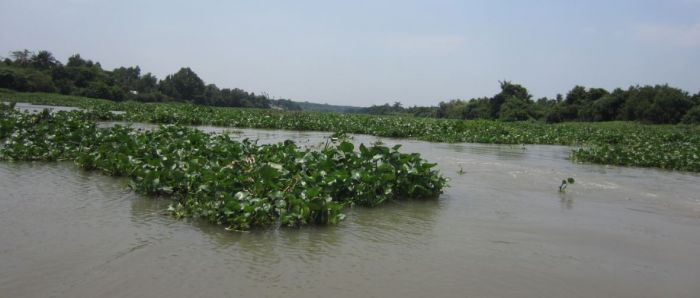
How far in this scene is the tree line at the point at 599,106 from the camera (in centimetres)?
3141

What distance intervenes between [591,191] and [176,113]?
19.7m

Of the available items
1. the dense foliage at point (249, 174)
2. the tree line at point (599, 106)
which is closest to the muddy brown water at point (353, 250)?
the dense foliage at point (249, 174)

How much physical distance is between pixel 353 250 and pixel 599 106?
3629 cm

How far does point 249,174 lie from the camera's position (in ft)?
20.0

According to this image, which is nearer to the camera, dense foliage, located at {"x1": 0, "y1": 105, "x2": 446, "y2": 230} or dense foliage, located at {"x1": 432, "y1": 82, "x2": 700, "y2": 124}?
dense foliage, located at {"x1": 0, "y1": 105, "x2": 446, "y2": 230}

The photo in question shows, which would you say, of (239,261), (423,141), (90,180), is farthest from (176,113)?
(239,261)

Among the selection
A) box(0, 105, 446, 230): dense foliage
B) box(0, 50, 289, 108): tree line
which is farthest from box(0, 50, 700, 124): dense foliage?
box(0, 105, 446, 230): dense foliage

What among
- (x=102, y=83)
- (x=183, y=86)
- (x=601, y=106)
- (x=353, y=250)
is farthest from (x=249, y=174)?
(x=183, y=86)

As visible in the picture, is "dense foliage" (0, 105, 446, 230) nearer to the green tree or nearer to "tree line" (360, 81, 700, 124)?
"tree line" (360, 81, 700, 124)

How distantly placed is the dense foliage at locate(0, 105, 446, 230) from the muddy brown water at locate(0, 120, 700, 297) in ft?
0.64

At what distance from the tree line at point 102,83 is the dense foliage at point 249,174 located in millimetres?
43457

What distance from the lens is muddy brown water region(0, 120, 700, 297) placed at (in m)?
3.81

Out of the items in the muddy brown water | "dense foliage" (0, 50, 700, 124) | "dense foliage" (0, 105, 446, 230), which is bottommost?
→ the muddy brown water

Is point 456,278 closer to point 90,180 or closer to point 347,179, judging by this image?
point 347,179
